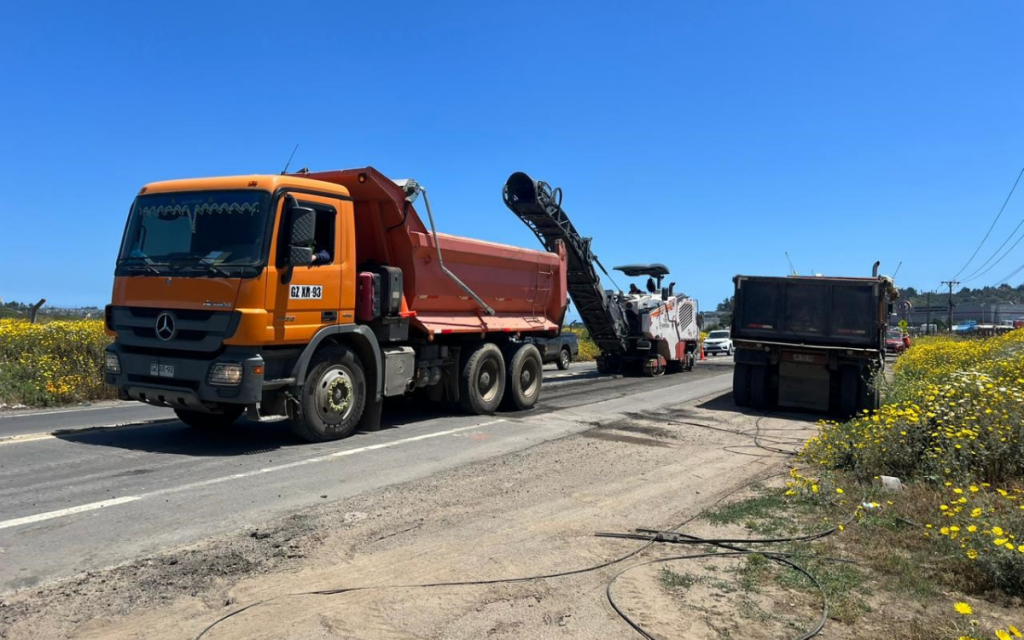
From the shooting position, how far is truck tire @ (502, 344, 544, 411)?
12203 millimetres

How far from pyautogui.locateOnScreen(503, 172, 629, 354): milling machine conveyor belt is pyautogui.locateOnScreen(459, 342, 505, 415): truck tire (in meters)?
5.32

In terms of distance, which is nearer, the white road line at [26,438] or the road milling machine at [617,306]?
the white road line at [26,438]

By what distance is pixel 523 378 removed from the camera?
41.3 feet

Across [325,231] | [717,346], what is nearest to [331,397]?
[325,231]

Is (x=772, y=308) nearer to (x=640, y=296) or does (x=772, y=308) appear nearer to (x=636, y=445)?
(x=636, y=445)

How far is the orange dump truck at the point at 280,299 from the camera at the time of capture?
7.46 m

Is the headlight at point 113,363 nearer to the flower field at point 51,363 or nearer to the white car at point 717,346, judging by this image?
the flower field at point 51,363

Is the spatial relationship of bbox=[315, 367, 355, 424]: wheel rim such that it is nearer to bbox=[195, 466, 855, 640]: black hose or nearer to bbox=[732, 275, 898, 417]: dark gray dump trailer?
bbox=[195, 466, 855, 640]: black hose

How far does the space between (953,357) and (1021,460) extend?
9.02 m

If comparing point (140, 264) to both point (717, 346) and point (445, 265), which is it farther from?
point (717, 346)

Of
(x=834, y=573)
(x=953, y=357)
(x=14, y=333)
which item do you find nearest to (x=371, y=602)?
(x=834, y=573)

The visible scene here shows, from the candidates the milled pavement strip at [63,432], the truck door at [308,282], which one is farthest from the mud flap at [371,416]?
the milled pavement strip at [63,432]

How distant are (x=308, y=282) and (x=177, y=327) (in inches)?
56.0

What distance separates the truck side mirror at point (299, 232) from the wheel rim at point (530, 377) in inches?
216
